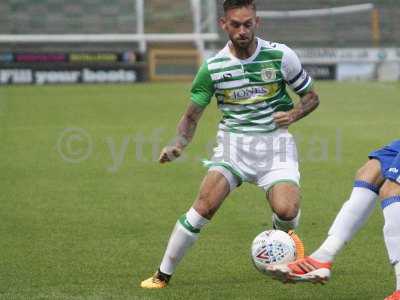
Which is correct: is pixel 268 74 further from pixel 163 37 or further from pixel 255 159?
pixel 163 37

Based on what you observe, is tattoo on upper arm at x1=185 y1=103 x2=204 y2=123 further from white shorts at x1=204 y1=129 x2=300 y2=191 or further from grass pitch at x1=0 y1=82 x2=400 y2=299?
grass pitch at x1=0 y1=82 x2=400 y2=299


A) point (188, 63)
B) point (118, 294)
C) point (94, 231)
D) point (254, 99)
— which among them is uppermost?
point (254, 99)

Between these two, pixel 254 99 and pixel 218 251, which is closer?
pixel 254 99

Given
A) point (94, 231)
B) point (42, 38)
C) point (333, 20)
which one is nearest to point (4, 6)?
point (42, 38)

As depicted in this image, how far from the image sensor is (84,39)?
101 feet

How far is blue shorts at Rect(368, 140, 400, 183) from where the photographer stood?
6332 mm

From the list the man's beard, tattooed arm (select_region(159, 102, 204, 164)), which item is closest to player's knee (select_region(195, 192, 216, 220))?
tattooed arm (select_region(159, 102, 204, 164))

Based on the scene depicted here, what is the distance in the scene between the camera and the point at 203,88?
7.33 metres

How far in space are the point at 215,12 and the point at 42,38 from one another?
5.47 metres

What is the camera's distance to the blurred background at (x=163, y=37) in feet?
91.2

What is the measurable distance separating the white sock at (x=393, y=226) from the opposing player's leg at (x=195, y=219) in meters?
1.33

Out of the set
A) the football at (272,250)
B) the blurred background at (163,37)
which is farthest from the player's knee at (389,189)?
the blurred background at (163,37)

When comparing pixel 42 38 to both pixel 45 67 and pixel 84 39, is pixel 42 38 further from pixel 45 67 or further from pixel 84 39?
pixel 45 67

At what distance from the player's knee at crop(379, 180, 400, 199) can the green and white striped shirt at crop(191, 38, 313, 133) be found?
Result: 3.96ft
